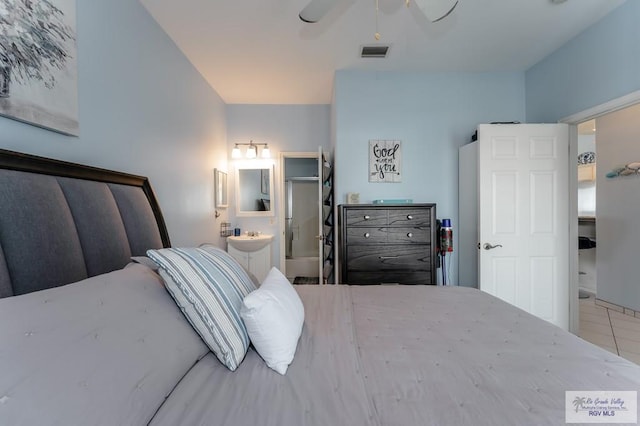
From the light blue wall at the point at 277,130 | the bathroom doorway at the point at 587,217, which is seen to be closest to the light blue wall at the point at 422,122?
the light blue wall at the point at 277,130

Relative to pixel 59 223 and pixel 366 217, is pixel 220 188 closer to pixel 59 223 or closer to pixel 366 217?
pixel 366 217

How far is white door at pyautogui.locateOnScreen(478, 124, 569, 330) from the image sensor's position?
2.46 meters

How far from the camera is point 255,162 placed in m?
3.75

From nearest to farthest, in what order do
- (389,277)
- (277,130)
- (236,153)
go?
1. (389,277)
2. (236,153)
3. (277,130)

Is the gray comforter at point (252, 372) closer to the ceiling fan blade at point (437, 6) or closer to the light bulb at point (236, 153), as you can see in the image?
the ceiling fan blade at point (437, 6)

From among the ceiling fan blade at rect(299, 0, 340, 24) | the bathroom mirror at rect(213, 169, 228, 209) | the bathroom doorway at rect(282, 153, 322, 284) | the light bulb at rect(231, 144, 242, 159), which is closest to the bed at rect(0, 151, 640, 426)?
the ceiling fan blade at rect(299, 0, 340, 24)

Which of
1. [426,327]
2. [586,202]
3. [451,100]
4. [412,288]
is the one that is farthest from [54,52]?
[586,202]

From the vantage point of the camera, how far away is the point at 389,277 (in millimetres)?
2459

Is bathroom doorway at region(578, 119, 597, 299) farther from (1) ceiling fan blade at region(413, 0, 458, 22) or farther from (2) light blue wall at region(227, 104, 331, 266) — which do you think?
(1) ceiling fan blade at region(413, 0, 458, 22)

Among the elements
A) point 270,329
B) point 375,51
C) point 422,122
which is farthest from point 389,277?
point 375,51

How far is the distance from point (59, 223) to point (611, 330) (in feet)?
14.0

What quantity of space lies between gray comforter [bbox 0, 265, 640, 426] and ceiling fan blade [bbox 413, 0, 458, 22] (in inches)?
57.7

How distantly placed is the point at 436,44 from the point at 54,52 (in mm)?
2616

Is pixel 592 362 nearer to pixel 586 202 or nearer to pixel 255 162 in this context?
pixel 255 162
